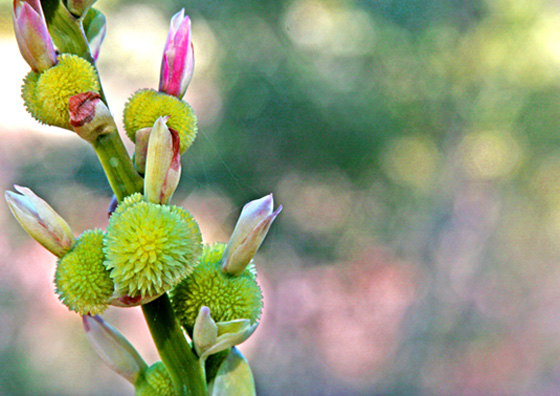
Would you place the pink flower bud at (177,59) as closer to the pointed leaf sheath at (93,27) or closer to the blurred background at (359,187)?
the pointed leaf sheath at (93,27)

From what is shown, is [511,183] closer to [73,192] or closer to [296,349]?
[296,349]

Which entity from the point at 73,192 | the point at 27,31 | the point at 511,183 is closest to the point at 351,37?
the point at 511,183

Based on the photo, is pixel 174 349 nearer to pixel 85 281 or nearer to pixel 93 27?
pixel 85 281

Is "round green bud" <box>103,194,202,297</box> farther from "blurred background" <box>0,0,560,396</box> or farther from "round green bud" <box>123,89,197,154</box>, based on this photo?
"blurred background" <box>0,0,560,396</box>

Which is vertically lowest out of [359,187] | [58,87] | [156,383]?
[156,383]

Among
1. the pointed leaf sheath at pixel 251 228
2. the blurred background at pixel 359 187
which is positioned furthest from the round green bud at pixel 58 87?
the blurred background at pixel 359 187

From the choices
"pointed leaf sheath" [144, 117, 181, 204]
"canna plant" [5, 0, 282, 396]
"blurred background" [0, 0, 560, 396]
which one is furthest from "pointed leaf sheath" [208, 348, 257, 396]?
"blurred background" [0, 0, 560, 396]

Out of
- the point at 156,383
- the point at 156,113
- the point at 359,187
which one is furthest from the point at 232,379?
the point at 359,187
